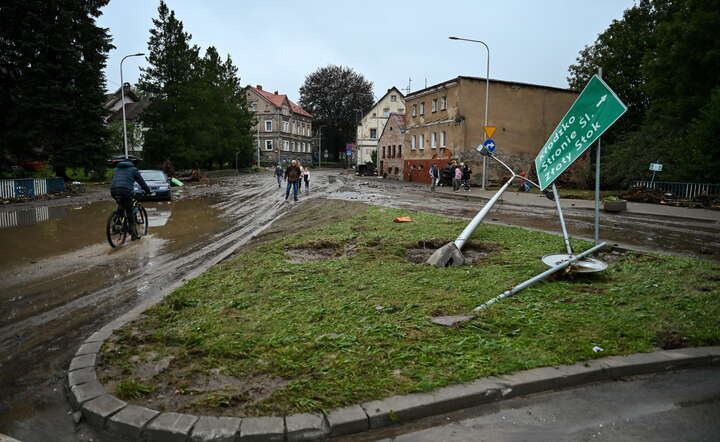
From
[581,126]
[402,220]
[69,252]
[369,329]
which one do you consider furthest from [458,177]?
[369,329]

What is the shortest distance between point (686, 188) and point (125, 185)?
2355 centimetres

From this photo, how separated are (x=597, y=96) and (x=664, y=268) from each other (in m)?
2.73

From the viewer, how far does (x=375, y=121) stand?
82438 mm

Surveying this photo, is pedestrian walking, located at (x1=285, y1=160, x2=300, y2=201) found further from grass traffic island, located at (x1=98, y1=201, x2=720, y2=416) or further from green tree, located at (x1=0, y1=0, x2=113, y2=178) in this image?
green tree, located at (x1=0, y1=0, x2=113, y2=178)

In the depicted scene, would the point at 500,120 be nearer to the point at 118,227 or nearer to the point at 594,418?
the point at 118,227

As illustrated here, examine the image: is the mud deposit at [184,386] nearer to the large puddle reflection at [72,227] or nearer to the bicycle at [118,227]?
the large puddle reflection at [72,227]

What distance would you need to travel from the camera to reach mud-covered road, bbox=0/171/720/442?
11.6ft

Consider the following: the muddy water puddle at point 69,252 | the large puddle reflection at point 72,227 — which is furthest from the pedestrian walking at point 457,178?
the muddy water puddle at point 69,252

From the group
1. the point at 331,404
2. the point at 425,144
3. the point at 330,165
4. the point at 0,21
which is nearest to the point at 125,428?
the point at 331,404

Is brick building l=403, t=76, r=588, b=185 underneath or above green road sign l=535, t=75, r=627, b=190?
above

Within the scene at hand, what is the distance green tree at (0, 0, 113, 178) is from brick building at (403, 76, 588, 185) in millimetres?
26981

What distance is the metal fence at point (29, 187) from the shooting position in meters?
22.0

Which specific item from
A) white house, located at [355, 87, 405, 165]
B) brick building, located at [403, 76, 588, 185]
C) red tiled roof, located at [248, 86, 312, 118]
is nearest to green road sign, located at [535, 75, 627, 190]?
brick building, located at [403, 76, 588, 185]

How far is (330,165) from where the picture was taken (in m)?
101
